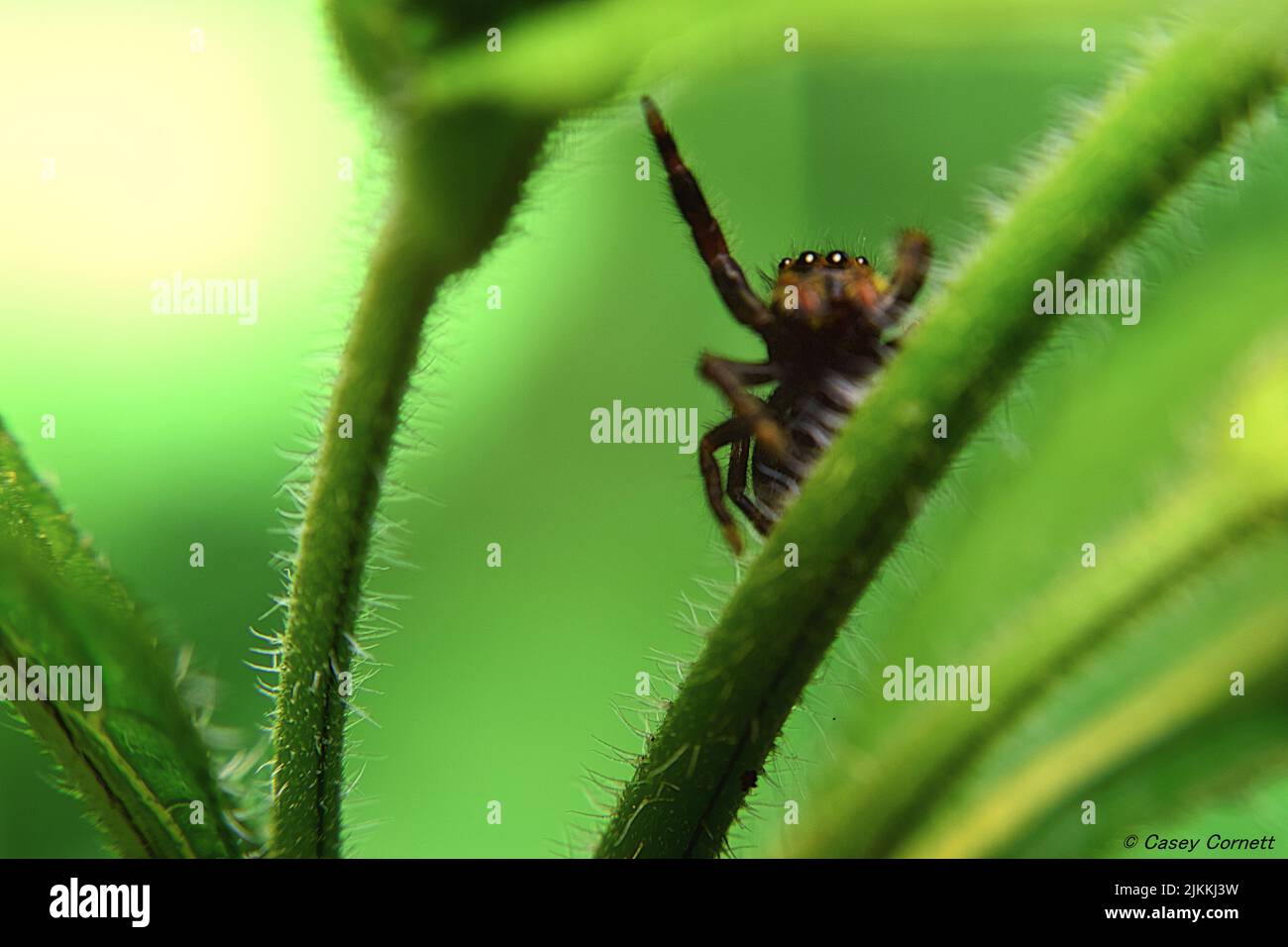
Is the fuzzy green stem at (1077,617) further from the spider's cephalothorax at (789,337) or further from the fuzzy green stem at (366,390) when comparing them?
the fuzzy green stem at (366,390)

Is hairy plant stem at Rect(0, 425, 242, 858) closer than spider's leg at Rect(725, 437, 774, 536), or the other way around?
hairy plant stem at Rect(0, 425, 242, 858)

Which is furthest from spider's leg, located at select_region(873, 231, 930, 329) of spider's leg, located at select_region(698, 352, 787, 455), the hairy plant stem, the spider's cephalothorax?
the hairy plant stem

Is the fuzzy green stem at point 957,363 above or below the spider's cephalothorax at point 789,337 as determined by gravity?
below

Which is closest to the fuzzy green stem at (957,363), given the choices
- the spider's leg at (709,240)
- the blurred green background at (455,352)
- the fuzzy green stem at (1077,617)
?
the fuzzy green stem at (1077,617)

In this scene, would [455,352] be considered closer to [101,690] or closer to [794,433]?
[794,433]

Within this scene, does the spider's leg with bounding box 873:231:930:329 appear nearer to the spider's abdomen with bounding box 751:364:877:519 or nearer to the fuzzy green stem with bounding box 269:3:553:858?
the spider's abdomen with bounding box 751:364:877:519

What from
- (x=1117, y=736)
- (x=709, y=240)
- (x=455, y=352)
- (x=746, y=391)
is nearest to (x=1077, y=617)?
(x=1117, y=736)
